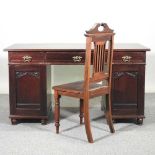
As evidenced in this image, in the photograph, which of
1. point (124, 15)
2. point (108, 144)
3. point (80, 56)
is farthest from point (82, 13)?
point (108, 144)

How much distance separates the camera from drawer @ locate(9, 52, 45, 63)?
3.44m

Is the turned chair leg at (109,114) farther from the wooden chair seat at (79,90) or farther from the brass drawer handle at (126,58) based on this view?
the brass drawer handle at (126,58)

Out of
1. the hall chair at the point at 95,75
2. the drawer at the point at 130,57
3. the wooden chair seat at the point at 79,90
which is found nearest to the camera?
the hall chair at the point at 95,75

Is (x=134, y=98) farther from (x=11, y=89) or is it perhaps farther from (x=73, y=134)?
(x=11, y=89)

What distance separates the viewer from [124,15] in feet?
15.1

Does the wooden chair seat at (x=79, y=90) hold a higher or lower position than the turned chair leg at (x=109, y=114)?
higher

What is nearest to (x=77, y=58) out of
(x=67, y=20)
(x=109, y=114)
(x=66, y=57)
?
(x=66, y=57)

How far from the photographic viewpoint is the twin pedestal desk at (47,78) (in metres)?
3.44

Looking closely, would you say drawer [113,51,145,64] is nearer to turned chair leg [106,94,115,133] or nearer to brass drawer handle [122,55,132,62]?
brass drawer handle [122,55,132,62]

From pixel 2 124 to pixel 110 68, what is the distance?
3.78 feet

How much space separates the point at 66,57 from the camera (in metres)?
3.44

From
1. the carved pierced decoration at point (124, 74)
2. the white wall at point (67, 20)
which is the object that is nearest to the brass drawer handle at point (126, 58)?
the carved pierced decoration at point (124, 74)

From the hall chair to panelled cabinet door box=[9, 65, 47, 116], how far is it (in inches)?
12.1

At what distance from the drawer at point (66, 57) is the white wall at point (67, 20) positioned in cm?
118
